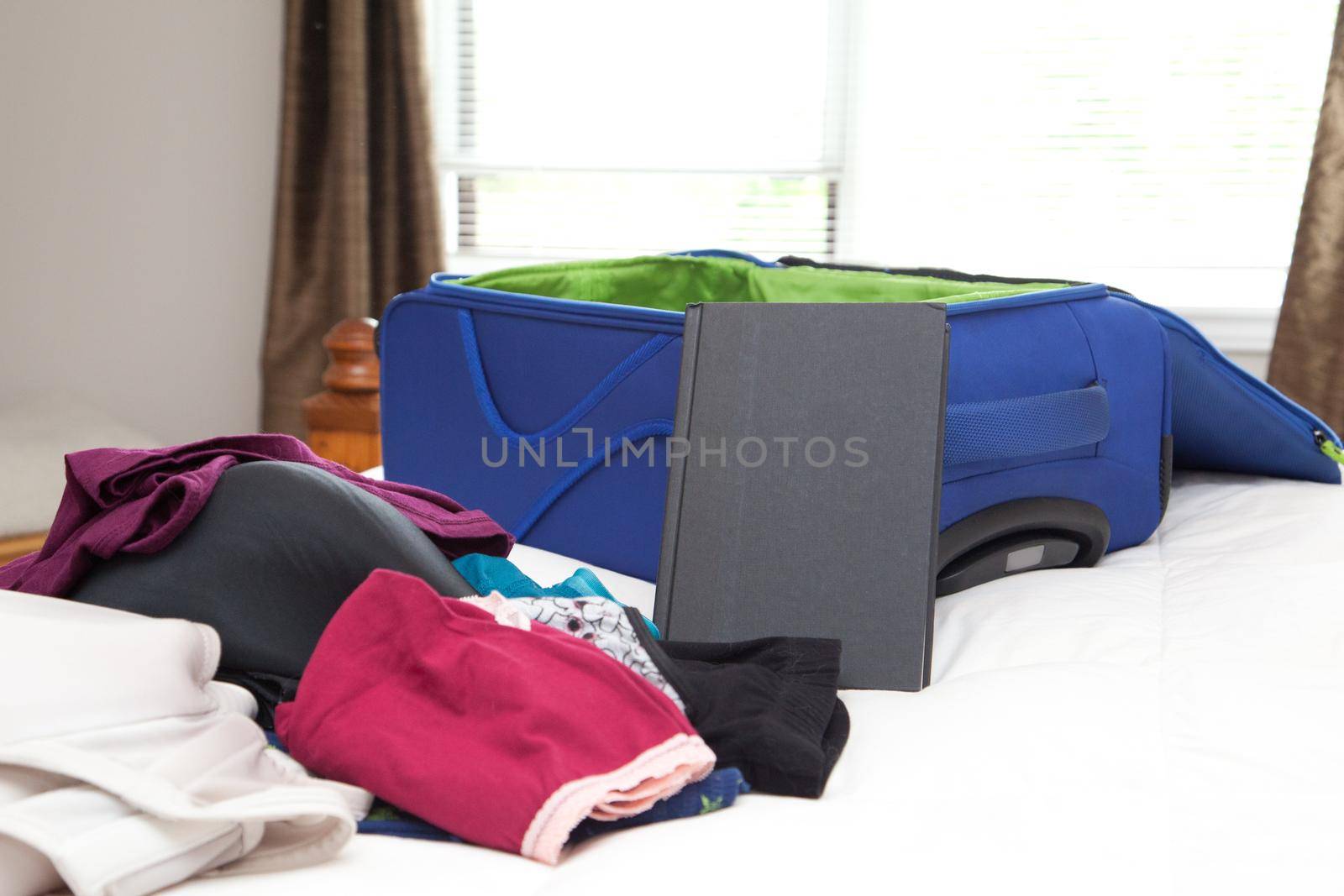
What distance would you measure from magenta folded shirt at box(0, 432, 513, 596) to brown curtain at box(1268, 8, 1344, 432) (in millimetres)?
1746

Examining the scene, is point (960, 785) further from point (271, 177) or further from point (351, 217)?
point (271, 177)

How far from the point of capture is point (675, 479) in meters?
0.89

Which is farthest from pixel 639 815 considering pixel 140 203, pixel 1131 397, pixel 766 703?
pixel 140 203

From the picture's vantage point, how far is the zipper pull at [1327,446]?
3.95 feet

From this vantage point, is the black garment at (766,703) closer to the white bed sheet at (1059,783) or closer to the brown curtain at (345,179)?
the white bed sheet at (1059,783)

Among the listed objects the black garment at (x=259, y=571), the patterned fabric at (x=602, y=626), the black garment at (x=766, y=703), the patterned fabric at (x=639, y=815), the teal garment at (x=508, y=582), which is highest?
the black garment at (x=259, y=571)

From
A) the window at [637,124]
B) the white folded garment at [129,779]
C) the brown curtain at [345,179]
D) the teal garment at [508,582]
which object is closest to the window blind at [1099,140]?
the window at [637,124]

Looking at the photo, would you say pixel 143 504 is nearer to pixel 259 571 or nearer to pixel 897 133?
pixel 259 571

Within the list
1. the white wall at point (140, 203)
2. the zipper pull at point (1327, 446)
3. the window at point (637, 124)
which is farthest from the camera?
the window at point (637, 124)

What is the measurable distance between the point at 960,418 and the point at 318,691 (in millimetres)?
573

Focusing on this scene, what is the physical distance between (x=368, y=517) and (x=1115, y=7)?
6.54 ft

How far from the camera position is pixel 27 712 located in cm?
44

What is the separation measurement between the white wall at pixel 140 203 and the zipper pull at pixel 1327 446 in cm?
207

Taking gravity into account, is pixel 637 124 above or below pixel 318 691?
above
